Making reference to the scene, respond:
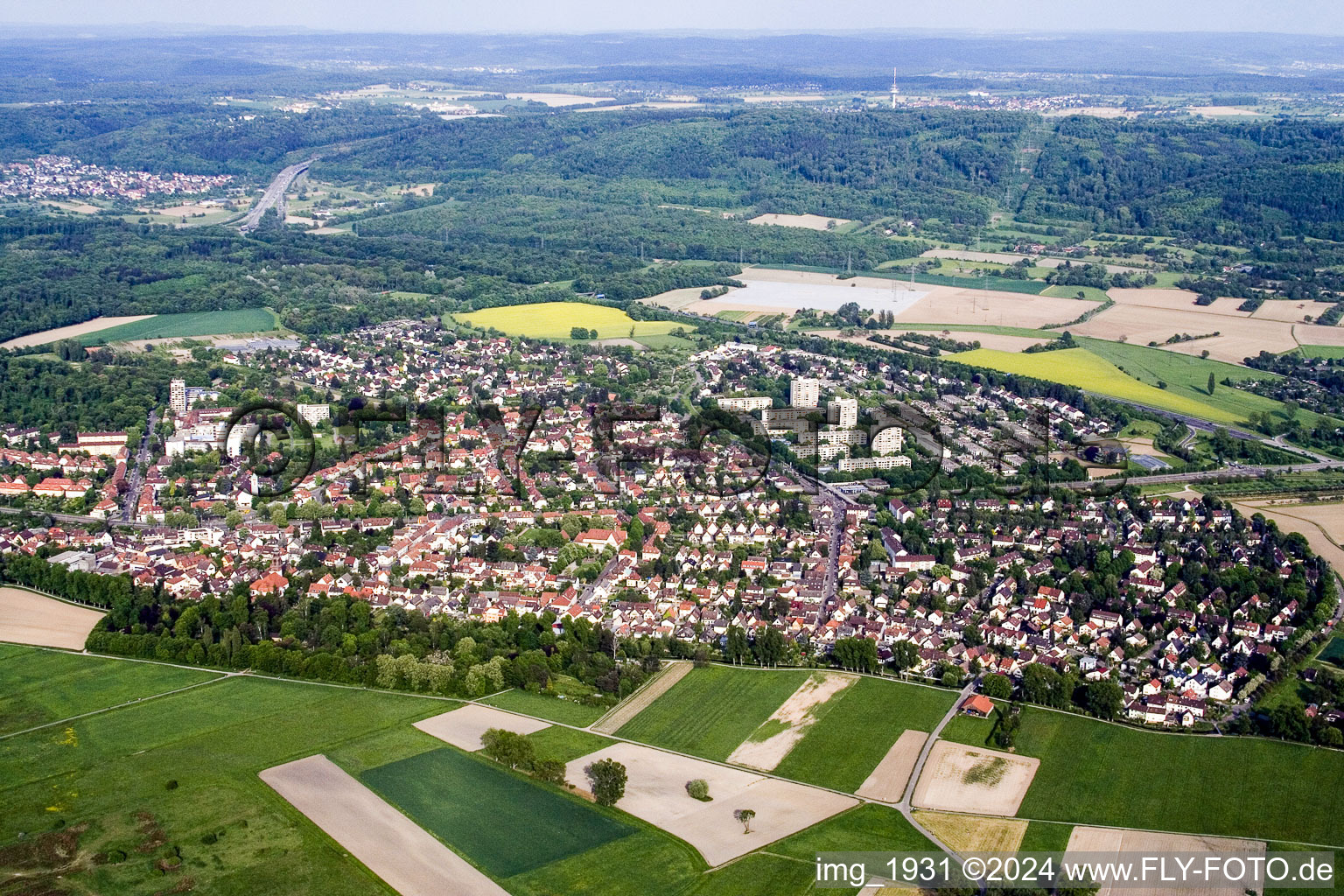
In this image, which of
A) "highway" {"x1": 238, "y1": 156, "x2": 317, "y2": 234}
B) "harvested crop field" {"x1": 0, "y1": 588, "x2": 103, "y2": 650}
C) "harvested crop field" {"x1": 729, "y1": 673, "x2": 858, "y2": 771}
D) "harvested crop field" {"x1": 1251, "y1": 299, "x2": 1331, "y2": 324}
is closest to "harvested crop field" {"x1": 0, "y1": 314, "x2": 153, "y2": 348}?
"highway" {"x1": 238, "y1": 156, "x2": 317, "y2": 234}

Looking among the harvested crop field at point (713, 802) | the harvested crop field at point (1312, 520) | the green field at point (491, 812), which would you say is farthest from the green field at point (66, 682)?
the harvested crop field at point (1312, 520)

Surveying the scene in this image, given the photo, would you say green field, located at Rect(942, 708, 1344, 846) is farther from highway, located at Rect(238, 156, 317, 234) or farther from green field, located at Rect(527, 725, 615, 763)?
highway, located at Rect(238, 156, 317, 234)

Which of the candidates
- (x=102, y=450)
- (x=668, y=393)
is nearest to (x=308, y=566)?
(x=102, y=450)

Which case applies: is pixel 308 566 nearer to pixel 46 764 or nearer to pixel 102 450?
pixel 46 764

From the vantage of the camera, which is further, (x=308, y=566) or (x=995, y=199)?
(x=995, y=199)

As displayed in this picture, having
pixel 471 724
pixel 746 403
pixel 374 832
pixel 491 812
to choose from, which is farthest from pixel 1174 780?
pixel 746 403
